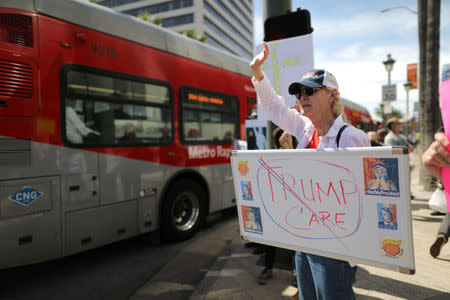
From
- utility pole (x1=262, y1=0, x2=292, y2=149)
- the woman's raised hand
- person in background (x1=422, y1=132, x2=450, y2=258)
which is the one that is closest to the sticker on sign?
utility pole (x1=262, y1=0, x2=292, y2=149)

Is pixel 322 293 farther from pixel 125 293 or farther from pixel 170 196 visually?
pixel 170 196

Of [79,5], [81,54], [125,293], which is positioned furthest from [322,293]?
[79,5]

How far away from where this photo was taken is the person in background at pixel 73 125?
4.02 m

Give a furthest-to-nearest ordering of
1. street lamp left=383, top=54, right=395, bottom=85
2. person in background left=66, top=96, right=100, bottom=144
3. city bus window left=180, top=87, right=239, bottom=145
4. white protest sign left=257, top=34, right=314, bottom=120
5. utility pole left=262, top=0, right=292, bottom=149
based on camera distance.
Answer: street lamp left=383, top=54, right=395, bottom=85, city bus window left=180, top=87, right=239, bottom=145, person in background left=66, top=96, right=100, bottom=144, utility pole left=262, top=0, right=292, bottom=149, white protest sign left=257, top=34, right=314, bottom=120

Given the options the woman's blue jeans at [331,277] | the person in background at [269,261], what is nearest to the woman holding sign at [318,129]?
the woman's blue jeans at [331,277]

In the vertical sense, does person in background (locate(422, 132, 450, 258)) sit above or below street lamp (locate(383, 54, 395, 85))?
below

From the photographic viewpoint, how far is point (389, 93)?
14047mm

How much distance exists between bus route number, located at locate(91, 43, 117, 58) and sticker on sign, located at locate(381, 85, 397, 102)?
12965 millimetres

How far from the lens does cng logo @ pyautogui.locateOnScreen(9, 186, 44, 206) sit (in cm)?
347

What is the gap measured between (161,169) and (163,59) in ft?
6.10

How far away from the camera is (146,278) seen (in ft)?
13.7

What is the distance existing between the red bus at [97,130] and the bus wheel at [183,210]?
0.06 ft

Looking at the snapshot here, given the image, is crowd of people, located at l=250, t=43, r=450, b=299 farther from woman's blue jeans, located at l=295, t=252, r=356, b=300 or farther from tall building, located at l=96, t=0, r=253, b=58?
tall building, located at l=96, t=0, r=253, b=58

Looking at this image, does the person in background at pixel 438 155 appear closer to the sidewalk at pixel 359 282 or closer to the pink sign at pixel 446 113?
the pink sign at pixel 446 113
